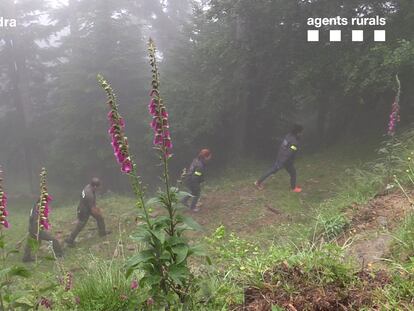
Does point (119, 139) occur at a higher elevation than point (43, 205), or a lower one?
higher

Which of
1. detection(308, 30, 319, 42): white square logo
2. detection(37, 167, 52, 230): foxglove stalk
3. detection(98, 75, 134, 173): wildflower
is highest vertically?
detection(308, 30, 319, 42): white square logo

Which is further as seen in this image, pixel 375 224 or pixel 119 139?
pixel 375 224

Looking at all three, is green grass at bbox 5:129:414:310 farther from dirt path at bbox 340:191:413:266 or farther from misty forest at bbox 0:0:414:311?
dirt path at bbox 340:191:413:266

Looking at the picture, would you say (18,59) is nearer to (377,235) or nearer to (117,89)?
(117,89)

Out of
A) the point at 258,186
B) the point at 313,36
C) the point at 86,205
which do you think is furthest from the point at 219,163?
the point at 86,205

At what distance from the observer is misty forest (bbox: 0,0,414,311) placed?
367 centimetres

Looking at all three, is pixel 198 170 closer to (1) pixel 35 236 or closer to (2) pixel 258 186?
(2) pixel 258 186

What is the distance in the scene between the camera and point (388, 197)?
7.42 meters

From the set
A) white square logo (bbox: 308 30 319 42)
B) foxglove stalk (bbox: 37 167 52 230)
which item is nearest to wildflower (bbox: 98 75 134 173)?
foxglove stalk (bbox: 37 167 52 230)

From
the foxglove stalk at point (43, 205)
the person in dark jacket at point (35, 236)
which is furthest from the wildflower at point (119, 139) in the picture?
the person in dark jacket at point (35, 236)

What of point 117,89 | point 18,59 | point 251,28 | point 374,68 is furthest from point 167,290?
point 18,59

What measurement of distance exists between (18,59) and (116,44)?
9281 mm

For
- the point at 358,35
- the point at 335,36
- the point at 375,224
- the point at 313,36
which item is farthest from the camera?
the point at 313,36

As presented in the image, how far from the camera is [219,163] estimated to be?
75.9 ft
